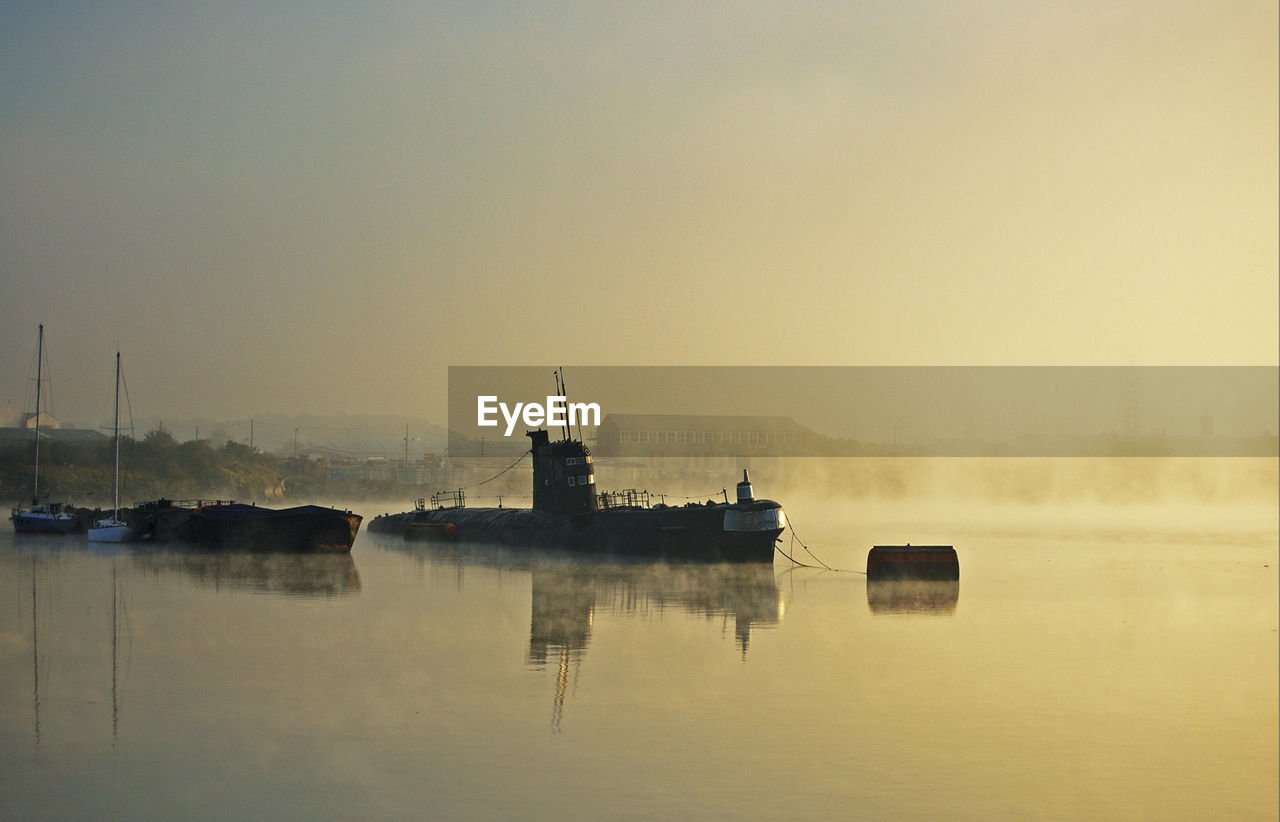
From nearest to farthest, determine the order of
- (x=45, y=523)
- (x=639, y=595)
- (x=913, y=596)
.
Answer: (x=639, y=595) < (x=913, y=596) < (x=45, y=523)

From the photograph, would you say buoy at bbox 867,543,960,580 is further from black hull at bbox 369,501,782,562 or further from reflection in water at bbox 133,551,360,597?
reflection in water at bbox 133,551,360,597

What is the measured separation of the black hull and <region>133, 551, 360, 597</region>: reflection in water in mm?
9137

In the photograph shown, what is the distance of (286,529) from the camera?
210 feet

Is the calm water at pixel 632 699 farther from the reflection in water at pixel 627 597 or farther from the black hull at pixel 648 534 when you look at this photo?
the black hull at pixel 648 534

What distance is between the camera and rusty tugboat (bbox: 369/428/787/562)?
53.4 meters

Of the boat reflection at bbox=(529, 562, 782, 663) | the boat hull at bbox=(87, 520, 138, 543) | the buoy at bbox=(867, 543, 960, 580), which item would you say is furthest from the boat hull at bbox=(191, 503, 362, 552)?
the buoy at bbox=(867, 543, 960, 580)

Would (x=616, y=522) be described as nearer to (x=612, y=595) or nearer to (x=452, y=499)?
(x=612, y=595)

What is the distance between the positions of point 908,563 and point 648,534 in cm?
1166

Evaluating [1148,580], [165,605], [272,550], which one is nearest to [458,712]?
[165,605]

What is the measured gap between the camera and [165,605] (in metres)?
41.1

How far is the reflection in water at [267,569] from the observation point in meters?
47.5

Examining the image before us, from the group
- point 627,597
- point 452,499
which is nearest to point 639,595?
point 627,597

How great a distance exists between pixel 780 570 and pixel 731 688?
107 ft

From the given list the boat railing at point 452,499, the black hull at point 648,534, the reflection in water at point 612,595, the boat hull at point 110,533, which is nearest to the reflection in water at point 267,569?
the reflection in water at point 612,595
